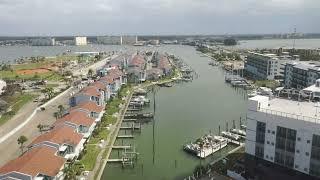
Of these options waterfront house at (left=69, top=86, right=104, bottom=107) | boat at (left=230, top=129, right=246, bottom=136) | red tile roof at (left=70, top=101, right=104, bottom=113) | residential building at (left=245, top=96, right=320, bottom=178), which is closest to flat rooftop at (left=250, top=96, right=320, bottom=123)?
residential building at (left=245, top=96, right=320, bottom=178)

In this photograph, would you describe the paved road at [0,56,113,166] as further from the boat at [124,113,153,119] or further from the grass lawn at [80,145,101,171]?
the boat at [124,113,153,119]

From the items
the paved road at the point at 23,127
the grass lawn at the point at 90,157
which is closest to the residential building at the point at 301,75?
the grass lawn at the point at 90,157

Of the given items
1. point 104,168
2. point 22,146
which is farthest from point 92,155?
point 22,146

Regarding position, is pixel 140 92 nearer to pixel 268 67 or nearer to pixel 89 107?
pixel 89 107

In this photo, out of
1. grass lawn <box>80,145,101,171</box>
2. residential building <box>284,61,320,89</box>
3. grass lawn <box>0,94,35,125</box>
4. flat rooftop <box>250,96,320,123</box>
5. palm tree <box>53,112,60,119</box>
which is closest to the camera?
flat rooftop <box>250,96,320,123</box>

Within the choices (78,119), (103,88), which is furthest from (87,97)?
(78,119)

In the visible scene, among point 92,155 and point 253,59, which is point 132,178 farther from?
point 253,59

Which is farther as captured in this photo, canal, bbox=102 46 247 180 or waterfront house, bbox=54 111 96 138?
waterfront house, bbox=54 111 96 138
